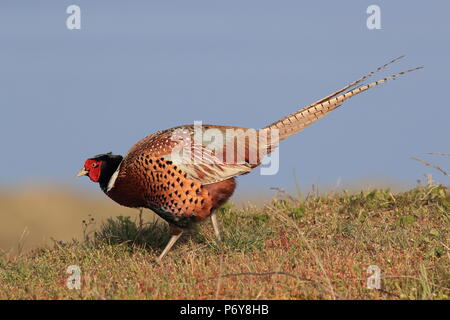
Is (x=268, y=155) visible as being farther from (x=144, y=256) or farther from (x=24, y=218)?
(x=24, y=218)

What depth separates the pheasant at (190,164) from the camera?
6598mm

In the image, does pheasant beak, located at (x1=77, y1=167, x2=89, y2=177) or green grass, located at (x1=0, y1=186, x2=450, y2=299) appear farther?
pheasant beak, located at (x1=77, y1=167, x2=89, y2=177)

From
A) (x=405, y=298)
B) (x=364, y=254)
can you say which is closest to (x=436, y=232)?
(x=364, y=254)

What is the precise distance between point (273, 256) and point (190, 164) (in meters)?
1.39

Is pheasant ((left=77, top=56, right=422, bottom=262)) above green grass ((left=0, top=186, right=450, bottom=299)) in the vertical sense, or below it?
above

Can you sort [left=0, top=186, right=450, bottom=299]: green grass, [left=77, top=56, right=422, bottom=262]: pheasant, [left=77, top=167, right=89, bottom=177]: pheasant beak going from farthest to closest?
[left=77, top=167, right=89, bottom=177]: pheasant beak < [left=77, top=56, right=422, bottom=262]: pheasant < [left=0, top=186, right=450, bottom=299]: green grass

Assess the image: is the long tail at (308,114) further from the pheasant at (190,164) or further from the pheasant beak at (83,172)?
the pheasant beak at (83,172)

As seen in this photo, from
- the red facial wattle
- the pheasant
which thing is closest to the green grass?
the pheasant

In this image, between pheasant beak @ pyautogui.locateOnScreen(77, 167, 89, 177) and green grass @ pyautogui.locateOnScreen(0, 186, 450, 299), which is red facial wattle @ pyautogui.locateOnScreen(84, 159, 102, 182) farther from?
green grass @ pyautogui.locateOnScreen(0, 186, 450, 299)

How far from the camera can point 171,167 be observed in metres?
6.59

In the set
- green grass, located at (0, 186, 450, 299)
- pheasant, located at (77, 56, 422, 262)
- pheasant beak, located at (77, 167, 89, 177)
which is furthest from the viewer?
pheasant beak, located at (77, 167, 89, 177)

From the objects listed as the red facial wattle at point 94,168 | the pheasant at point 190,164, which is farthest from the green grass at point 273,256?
the red facial wattle at point 94,168

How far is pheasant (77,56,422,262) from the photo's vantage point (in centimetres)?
→ 660
